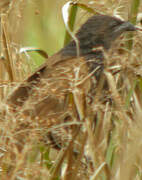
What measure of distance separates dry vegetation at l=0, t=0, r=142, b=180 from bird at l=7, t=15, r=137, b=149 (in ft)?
0.24

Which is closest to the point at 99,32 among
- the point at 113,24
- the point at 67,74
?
the point at 113,24

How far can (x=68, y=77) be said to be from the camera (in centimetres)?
243

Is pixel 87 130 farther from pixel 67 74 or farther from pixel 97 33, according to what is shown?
pixel 97 33

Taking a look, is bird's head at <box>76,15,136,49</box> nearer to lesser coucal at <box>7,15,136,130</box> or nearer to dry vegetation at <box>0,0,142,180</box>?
lesser coucal at <box>7,15,136,130</box>

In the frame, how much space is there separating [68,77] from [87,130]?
0.29 metres

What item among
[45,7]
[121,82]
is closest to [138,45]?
[121,82]

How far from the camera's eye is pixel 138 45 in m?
2.78

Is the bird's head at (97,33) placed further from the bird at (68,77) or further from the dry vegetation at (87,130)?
the dry vegetation at (87,130)

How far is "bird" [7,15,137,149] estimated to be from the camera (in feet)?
7.89

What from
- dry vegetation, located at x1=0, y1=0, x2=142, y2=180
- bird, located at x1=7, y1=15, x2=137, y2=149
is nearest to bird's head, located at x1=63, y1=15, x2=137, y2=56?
bird, located at x1=7, y1=15, x2=137, y2=149

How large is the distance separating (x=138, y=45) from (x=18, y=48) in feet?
4.64

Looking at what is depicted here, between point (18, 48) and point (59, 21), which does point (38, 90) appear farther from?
point (59, 21)

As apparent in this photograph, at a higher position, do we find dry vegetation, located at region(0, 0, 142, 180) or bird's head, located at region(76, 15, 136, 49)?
bird's head, located at region(76, 15, 136, 49)

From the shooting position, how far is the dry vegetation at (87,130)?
223cm
